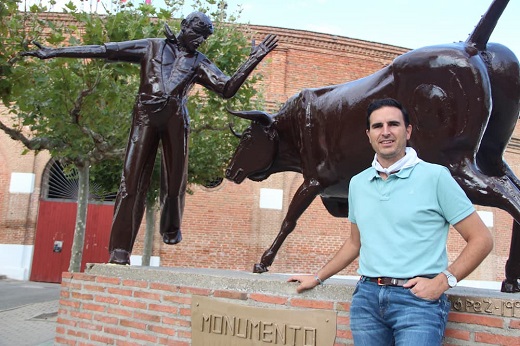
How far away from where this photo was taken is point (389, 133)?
185cm

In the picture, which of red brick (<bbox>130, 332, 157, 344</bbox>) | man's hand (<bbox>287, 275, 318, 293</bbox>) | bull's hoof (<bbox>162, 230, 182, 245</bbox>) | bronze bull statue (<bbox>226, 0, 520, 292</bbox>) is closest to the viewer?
man's hand (<bbox>287, 275, 318, 293</bbox>)

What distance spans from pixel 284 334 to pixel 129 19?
656 cm

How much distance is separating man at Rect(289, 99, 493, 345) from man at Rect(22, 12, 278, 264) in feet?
6.89

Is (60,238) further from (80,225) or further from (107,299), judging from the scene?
(107,299)

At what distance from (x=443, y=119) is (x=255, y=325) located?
173 cm

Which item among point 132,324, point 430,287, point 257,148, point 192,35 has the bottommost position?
point 132,324

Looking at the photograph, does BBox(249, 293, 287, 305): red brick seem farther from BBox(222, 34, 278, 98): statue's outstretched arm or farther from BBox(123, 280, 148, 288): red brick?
BBox(222, 34, 278, 98): statue's outstretched arm

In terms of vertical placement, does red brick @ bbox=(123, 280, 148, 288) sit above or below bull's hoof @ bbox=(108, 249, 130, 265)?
below

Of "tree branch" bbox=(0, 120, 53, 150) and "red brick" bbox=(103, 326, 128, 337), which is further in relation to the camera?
"tree branch" bbox=(0, 120, 53, 150)

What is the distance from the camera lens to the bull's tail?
10.1 ft

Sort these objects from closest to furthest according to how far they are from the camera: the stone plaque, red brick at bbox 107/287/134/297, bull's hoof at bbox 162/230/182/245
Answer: the stone plaque
red brick at bbox 107/287/134/297
bull's hoof at bbox 162/230/182/245

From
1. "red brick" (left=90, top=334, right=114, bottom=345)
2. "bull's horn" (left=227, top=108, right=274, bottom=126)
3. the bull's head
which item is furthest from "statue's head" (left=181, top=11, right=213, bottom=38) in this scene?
"red brick" (left=90, top=334, right=114, bottom=345)

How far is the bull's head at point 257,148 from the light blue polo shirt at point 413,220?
2532 mm

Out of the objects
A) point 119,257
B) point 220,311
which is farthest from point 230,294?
point 119,257
